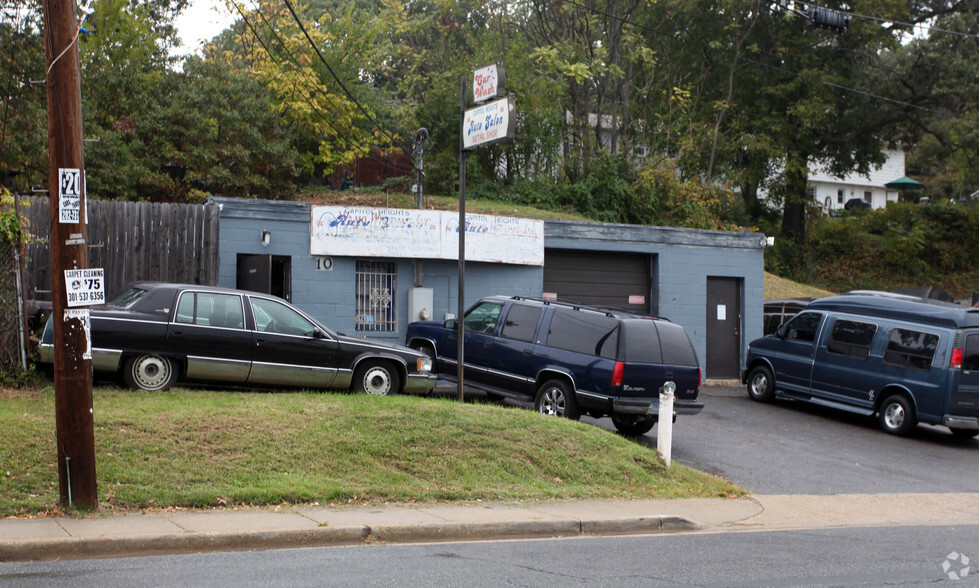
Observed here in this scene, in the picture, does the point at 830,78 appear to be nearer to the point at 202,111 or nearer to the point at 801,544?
the point at 202,111

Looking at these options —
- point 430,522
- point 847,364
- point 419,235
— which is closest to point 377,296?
point 419,235

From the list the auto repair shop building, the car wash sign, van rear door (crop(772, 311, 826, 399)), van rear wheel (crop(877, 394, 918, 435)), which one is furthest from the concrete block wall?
the car wash sign

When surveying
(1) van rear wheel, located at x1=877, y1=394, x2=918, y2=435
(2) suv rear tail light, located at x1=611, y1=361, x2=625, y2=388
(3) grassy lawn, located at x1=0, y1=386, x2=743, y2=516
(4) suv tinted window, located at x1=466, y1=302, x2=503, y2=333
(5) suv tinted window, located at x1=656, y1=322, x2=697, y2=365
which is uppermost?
(4) suv tinted window, located at x1=466, y1=302, x2=503, y2=333

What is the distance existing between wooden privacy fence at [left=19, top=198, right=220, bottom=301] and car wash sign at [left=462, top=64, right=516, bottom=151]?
5747mm

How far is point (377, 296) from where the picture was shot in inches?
677

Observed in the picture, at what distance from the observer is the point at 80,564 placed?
254 inches

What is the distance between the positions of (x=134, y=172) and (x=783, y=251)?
29676 mm

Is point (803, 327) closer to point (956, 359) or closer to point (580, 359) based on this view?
point (956, 359)

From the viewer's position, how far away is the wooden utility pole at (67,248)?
751 cm

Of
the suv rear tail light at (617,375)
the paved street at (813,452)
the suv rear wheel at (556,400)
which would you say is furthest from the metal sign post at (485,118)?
the paved street at (813,452)

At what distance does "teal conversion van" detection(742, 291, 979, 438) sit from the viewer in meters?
15.2

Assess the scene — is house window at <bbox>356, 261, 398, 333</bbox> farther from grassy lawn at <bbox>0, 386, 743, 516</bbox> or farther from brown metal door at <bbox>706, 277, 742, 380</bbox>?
brown metal door at <bbox>706, 277, 742, 380</bbox>

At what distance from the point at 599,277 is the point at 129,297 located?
10820 mm

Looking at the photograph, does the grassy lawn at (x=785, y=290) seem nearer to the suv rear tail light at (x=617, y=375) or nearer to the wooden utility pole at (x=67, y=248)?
the suv rear tail light at (x=617, y=375)
